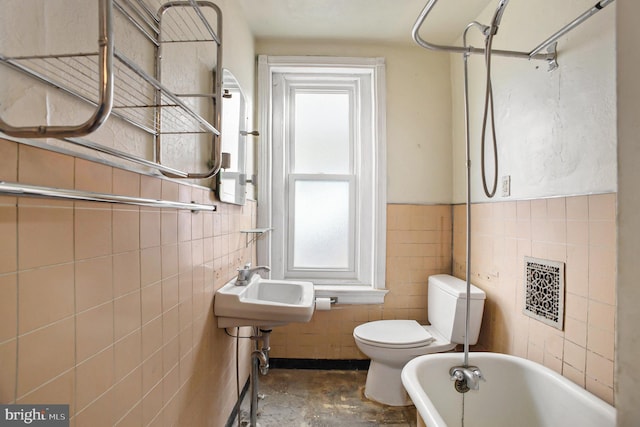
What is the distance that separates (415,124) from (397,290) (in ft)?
4.04

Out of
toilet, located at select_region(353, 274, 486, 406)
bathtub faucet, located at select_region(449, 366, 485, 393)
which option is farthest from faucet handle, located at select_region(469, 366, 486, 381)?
toilet, located at select_region(353, 274, 486, 406)

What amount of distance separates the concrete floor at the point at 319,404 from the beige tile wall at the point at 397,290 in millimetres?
157

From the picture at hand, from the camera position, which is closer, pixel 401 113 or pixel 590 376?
pixel 590 376

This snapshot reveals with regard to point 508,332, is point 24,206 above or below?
above

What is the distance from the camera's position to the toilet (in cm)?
178

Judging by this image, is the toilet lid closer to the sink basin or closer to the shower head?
the sink basin

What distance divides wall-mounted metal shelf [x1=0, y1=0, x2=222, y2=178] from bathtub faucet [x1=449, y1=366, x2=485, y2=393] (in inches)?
51.5

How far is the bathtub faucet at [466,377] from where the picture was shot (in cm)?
129

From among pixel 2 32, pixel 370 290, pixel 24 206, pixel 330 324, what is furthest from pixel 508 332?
pixel 2 32

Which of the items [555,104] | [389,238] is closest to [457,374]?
[389,238]

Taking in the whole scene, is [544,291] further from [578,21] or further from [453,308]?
[578,21]

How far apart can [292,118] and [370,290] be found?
4.75 feet

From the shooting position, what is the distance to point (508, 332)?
1633 millimetres

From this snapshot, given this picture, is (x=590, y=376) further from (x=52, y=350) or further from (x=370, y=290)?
(x=52, y=350)
